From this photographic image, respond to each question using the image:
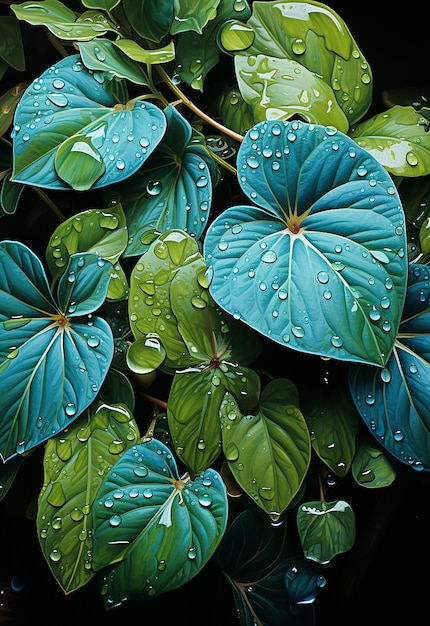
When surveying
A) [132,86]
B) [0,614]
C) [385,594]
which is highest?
[132,86]

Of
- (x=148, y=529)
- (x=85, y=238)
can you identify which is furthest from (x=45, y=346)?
(x=148, y=529)

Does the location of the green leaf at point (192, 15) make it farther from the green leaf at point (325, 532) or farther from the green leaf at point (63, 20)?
the green leaf at point (325, 532)

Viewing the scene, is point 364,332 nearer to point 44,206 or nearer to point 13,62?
point 44,206

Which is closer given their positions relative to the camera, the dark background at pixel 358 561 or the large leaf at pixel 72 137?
the large leaf at pixel 72 137

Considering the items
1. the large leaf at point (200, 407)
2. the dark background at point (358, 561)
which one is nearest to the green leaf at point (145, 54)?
the dark background at point (358, 561)

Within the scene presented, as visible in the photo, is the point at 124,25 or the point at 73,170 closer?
the point at 73,170

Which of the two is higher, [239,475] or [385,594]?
[239,475]

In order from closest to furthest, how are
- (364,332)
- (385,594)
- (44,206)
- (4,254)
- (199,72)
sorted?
(364,332) → (4,254) → (199,72) → (44,206) → (385,594)

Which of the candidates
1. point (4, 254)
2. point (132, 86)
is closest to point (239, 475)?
point (4, 254)
